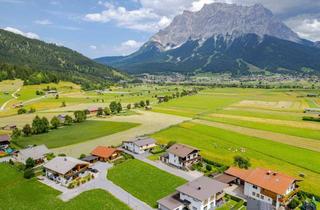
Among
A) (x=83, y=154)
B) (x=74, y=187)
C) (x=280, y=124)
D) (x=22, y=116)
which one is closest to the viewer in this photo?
(x=74, y=187)

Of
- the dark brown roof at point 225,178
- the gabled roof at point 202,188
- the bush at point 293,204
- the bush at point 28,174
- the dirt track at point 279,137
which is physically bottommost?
the bush at point 293,204

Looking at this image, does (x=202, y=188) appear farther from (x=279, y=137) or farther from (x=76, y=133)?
(x=76, y=133)

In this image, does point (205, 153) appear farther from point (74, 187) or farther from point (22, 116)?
point (22, 116)

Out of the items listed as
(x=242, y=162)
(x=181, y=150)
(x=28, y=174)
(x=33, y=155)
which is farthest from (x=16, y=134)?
(x=242, y=162)

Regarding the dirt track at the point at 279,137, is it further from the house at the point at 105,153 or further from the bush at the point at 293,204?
the house at the point at 105,153

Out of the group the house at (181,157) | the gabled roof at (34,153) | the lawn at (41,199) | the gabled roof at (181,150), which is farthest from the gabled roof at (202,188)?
the gabled roof at (34,153)

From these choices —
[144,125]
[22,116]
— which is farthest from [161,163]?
[22,116]
